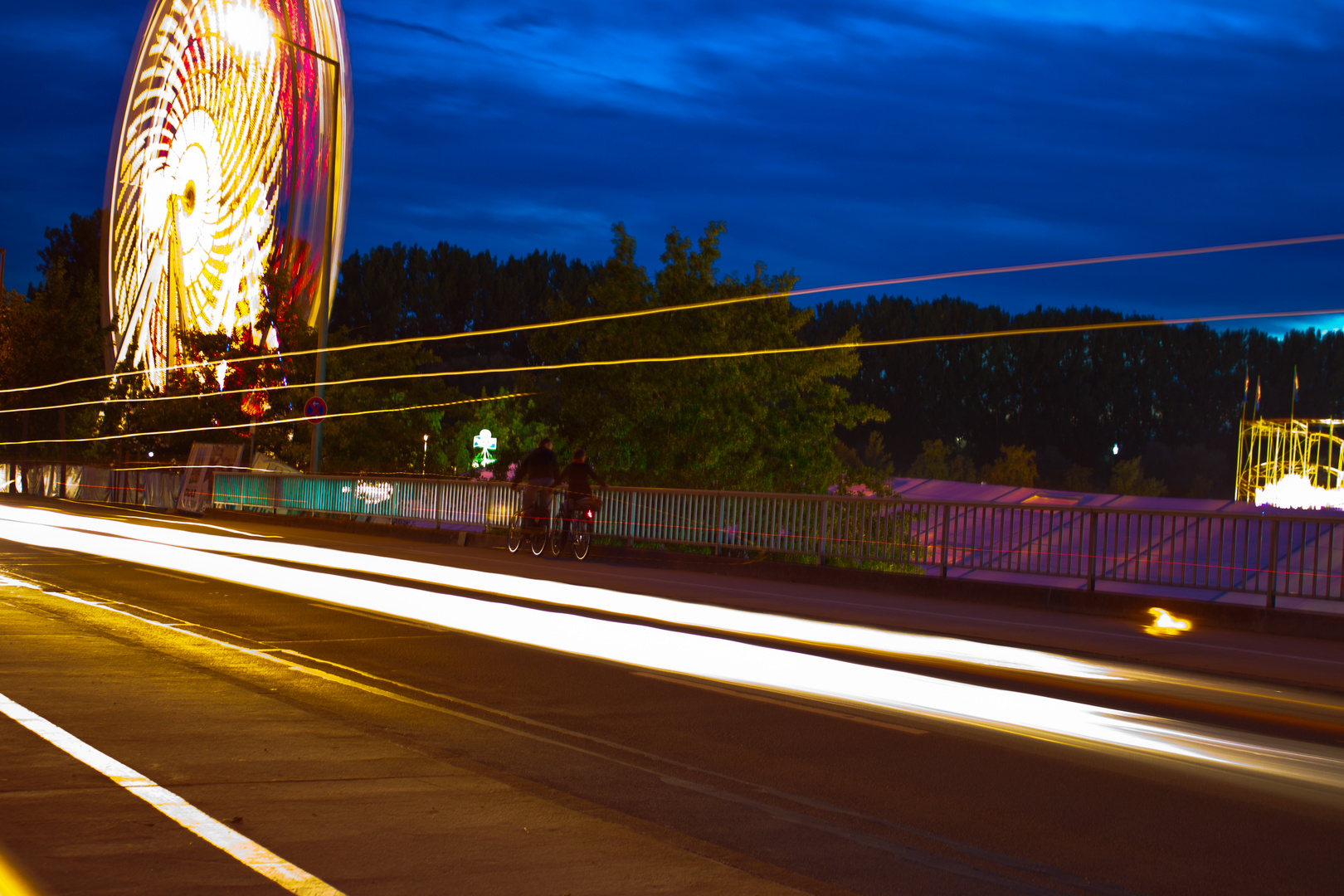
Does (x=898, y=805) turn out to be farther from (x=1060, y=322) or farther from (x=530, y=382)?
(x=1060, y=322)

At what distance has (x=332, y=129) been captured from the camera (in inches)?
1483

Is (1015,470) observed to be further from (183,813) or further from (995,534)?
(183,813)

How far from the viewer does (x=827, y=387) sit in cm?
3791

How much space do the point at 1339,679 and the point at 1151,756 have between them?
415 centimetres

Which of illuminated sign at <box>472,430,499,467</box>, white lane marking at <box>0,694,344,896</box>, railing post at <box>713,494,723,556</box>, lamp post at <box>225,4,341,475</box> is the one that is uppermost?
lamp post at <box>225,4,341,475</box>

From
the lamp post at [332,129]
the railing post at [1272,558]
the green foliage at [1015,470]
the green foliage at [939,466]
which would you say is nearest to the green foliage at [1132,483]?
the green foliage at [1015,470]

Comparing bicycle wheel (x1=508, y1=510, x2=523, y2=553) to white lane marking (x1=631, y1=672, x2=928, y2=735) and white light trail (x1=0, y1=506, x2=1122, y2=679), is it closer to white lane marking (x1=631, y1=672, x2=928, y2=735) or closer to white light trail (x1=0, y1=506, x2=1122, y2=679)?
white light trail (x1=0, y1=506, x2=1122, y2=679)

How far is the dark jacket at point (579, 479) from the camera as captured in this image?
22.1 metres

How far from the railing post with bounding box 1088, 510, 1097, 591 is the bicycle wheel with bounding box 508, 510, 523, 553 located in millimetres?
10601

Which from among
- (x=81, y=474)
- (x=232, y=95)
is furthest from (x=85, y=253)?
(x=232, y=95)

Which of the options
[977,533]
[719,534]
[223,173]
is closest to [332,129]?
[223,173]

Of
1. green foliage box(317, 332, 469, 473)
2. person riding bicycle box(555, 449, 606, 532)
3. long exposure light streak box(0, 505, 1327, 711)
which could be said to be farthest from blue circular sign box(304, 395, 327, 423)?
long exposure light streak box(0, 505, 1327, 711)

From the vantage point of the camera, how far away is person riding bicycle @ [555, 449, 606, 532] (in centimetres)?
2206

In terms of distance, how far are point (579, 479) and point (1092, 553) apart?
29.7 feet
